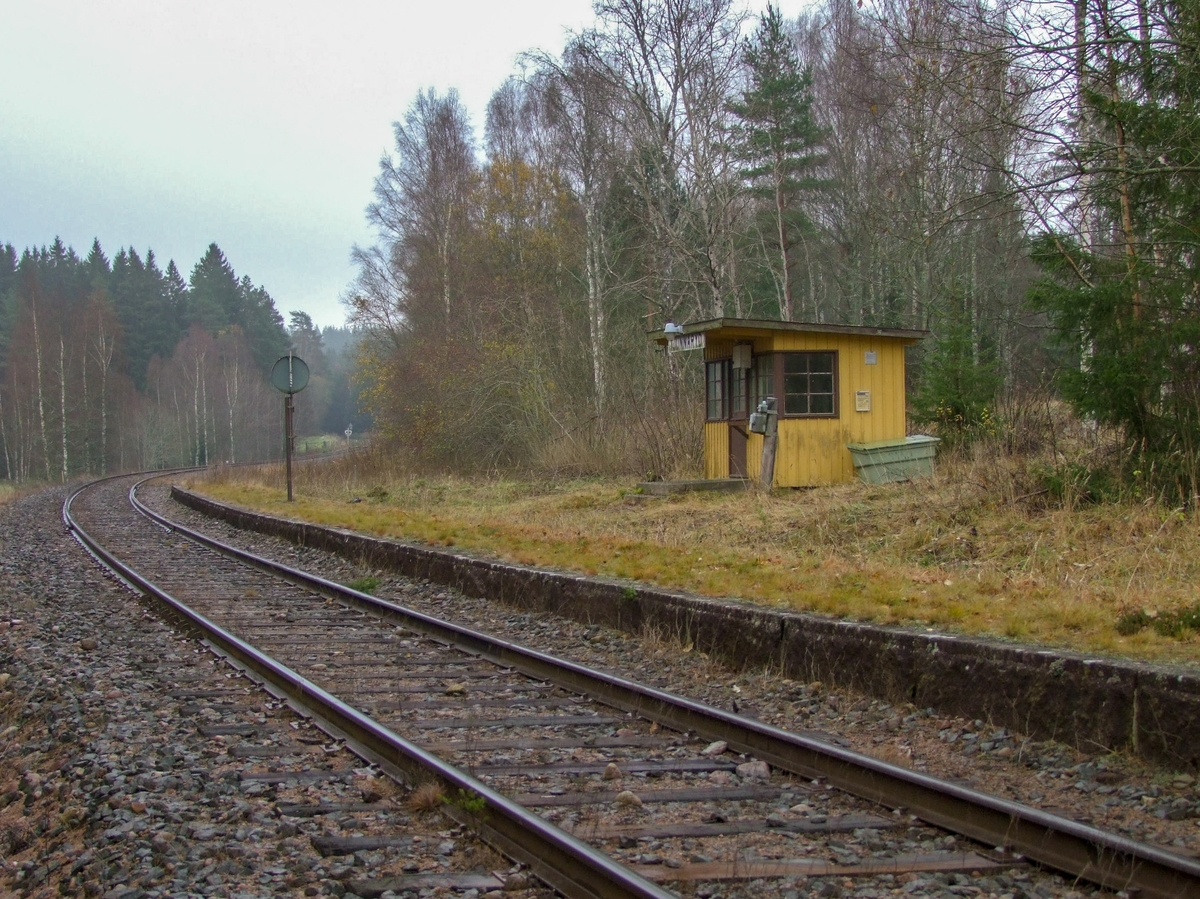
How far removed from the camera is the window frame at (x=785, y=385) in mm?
15828

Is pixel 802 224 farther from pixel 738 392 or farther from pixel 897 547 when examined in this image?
pixel 897 547

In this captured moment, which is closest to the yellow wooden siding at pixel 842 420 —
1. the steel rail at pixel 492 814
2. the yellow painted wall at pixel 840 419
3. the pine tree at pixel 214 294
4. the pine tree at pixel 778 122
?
the yellow painted wall at pixel 840 419

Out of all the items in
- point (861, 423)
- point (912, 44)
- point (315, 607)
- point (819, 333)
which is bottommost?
point (315, 607)

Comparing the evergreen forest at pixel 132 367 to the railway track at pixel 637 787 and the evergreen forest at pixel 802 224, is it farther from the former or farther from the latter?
the railway track at pixel 637 787

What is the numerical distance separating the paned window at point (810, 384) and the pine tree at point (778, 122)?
9525mm

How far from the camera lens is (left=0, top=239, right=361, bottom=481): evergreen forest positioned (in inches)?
2116

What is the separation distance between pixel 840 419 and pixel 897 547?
6.38m

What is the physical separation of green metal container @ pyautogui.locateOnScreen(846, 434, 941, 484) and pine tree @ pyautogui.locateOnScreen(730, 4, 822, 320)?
10058 mm

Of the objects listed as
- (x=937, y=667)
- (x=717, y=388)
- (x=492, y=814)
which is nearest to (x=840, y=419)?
(x=717, y=388)

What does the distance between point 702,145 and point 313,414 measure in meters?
77.7

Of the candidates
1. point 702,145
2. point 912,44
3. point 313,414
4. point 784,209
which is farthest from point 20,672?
point 313,414

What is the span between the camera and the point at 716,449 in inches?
686

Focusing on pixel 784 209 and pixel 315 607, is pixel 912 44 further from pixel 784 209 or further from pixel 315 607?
pixel 784 209

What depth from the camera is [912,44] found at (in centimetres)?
853
